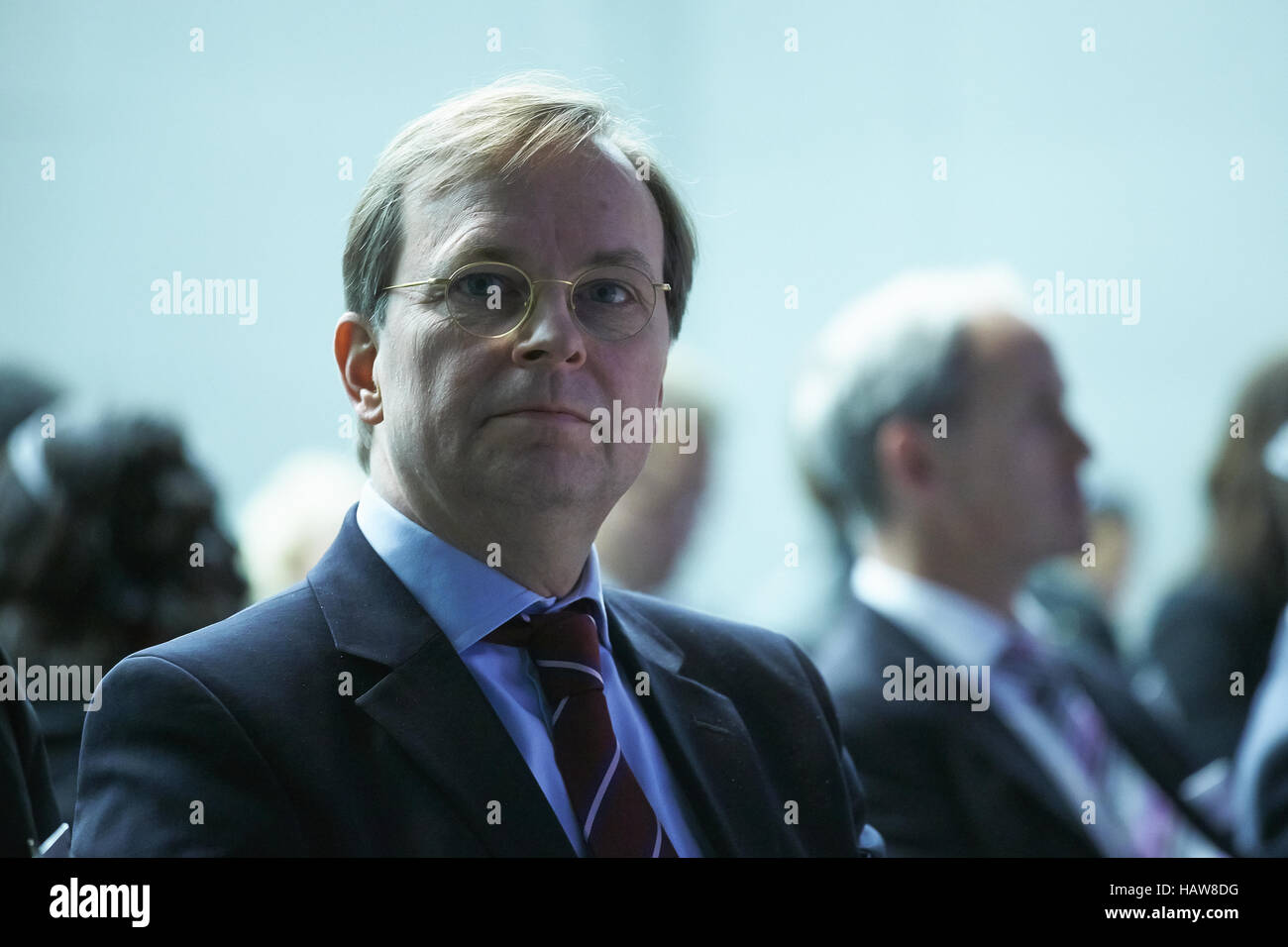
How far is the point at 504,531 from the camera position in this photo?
4.82 ft

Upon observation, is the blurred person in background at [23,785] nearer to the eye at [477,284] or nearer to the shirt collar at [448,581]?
the shirt collar at [448,581]

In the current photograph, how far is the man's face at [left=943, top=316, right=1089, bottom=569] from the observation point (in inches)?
81.9

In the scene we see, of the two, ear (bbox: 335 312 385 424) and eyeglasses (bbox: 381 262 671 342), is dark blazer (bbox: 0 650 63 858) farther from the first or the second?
eyeglasses (bbox: 381 262 671 342)

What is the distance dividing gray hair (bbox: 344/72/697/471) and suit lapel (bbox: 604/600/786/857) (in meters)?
0.47

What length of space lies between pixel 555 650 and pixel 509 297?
0.43m

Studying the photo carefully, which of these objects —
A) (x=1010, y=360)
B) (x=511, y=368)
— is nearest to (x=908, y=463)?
(x=1010, y=360)

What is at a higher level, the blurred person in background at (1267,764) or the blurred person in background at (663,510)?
the blurred person in background at (663,510)

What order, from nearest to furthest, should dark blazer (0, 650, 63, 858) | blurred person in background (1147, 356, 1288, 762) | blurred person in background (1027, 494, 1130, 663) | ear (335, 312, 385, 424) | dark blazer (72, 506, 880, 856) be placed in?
dark blazer (72, 506, 880, 856) → ear (335, 312, 385, 424) → dark blazer (0, 650, 63, 858) → blurred person in background (1027, 494, 1130, 663) → blurred person in background (1147, 356, 1288, 762)

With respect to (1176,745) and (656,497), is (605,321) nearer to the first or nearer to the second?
(656,497)

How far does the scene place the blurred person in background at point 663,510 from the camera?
2.21m

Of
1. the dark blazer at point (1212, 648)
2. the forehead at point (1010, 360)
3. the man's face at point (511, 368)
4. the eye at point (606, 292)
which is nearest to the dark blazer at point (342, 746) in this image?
the man's face at point (511, 368)

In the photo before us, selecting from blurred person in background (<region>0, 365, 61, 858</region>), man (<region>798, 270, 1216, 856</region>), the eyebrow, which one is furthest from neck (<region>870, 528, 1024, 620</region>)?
blurred person in background (<region>0, 365, 61, 858</region>)

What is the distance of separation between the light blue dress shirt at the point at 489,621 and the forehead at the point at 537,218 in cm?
33

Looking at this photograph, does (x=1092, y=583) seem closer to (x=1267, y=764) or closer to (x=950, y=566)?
(x=1267, y=764)
